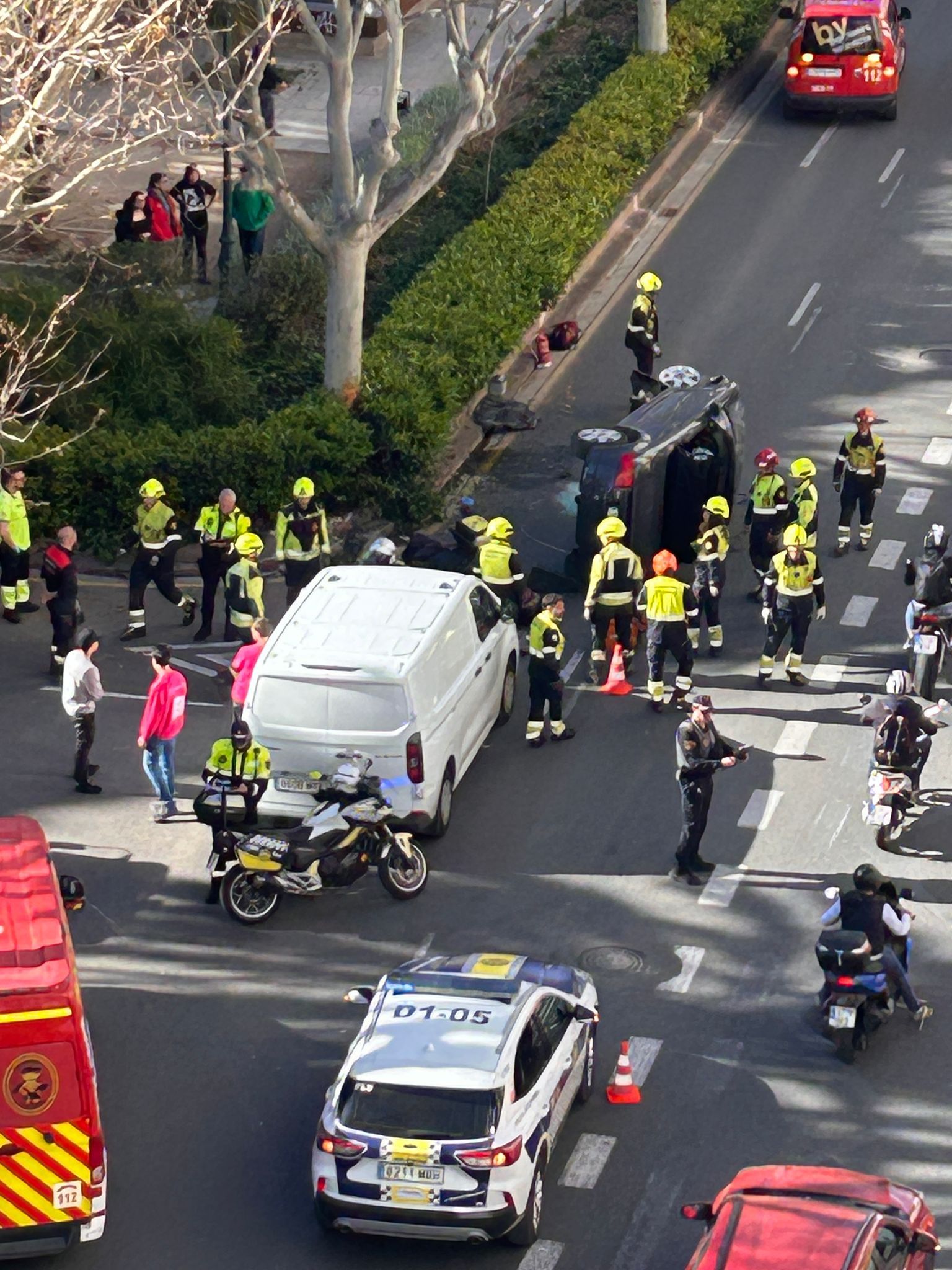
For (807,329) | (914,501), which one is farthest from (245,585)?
(807,329)

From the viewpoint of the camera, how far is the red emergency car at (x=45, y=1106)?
13.1m

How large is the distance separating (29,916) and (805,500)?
36.0 ft

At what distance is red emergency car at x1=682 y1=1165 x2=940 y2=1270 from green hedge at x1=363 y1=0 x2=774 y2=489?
44.6 ft

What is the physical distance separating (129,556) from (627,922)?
8.95 metres

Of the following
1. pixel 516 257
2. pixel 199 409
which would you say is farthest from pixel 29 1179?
pixel 516 257

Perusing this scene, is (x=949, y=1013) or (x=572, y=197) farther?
(x=572, y=197)

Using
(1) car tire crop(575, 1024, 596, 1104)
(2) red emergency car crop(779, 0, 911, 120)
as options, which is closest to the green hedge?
(2) red emergency car crop(779, 0, 911, 120)

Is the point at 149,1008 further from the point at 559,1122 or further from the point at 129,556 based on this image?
the point at 129,556

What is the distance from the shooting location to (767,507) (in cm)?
2323

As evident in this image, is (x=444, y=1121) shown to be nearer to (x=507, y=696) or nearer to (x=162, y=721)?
(x=162, y=721)

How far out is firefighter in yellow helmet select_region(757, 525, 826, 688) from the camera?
2119 cm

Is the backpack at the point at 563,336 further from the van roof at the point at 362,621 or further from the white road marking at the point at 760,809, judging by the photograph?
the white road marking at the point at 760,809

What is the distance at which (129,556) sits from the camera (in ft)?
81.1

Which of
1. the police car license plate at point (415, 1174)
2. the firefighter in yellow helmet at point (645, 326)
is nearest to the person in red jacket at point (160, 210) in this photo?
the firefighter in yellow helmet at point (645, 326)
